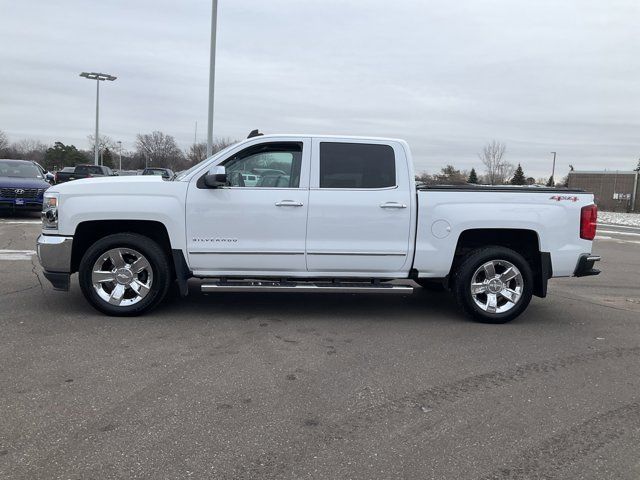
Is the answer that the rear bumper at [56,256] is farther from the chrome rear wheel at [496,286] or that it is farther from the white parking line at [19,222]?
the white parking line at [19,222]

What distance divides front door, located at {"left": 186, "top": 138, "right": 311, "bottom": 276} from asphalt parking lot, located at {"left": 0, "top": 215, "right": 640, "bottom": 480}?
65cm

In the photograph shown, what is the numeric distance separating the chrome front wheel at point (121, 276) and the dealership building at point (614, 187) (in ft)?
151

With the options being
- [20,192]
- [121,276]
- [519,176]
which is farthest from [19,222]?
[519,176]

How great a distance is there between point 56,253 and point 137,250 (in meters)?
0.84

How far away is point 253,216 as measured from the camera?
234 inches

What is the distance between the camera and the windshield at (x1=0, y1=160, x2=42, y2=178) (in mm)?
16438

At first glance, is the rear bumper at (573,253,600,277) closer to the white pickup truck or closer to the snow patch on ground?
the white pickup truck

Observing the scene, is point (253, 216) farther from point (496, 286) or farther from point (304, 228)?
point (496, 286)

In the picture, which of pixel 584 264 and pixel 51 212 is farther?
pixel 584 264

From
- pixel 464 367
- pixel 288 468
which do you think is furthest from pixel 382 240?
pixel 288 468

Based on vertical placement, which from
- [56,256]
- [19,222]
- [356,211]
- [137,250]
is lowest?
[19,222]

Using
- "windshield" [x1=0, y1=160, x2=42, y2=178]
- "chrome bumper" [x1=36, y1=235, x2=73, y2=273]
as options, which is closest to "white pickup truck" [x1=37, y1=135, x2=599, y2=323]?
"chrome bumper" [x1=36, y1=235, x2=73, y2=273]

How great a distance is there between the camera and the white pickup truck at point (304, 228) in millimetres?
5922

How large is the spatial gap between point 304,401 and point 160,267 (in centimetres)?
260
